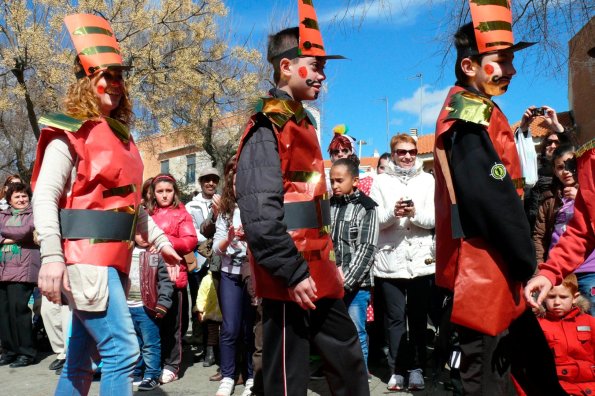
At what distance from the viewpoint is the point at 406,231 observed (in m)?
5.24

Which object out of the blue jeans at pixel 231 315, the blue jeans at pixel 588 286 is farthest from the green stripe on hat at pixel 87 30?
the blue jeans at pixel 588 286

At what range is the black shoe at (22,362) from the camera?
6527mm

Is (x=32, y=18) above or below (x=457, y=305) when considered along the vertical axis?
above

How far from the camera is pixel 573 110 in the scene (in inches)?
952

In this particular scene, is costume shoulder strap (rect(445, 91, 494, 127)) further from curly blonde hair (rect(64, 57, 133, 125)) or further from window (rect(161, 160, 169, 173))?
window (rect(161, 160, 169, 173))

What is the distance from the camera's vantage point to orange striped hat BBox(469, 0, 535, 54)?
291 cm

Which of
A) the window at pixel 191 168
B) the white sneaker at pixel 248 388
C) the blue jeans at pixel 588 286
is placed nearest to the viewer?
the blue jeans at pixel 588 286

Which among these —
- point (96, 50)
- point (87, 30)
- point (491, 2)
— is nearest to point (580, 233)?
point (491, 2)

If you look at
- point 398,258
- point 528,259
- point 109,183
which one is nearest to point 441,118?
point 528,259

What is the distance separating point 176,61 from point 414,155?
19532 millimetres

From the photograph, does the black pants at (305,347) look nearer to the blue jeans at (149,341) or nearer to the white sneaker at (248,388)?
the white sneaker at (248,388)

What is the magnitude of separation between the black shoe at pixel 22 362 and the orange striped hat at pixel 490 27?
5956 millimetres

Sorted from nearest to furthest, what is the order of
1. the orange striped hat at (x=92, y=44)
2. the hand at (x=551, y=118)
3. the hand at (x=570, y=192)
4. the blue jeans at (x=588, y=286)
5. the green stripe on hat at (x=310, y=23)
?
the green stripe on hat at (x=310, y=23), the orange striped hat at (x=92, y=44), the hand at (x=551, y=118), the blue jeans at (x=588, y=286), the hand at (x=570, y=192)

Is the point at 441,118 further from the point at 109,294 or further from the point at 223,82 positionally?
the point at 223,82
